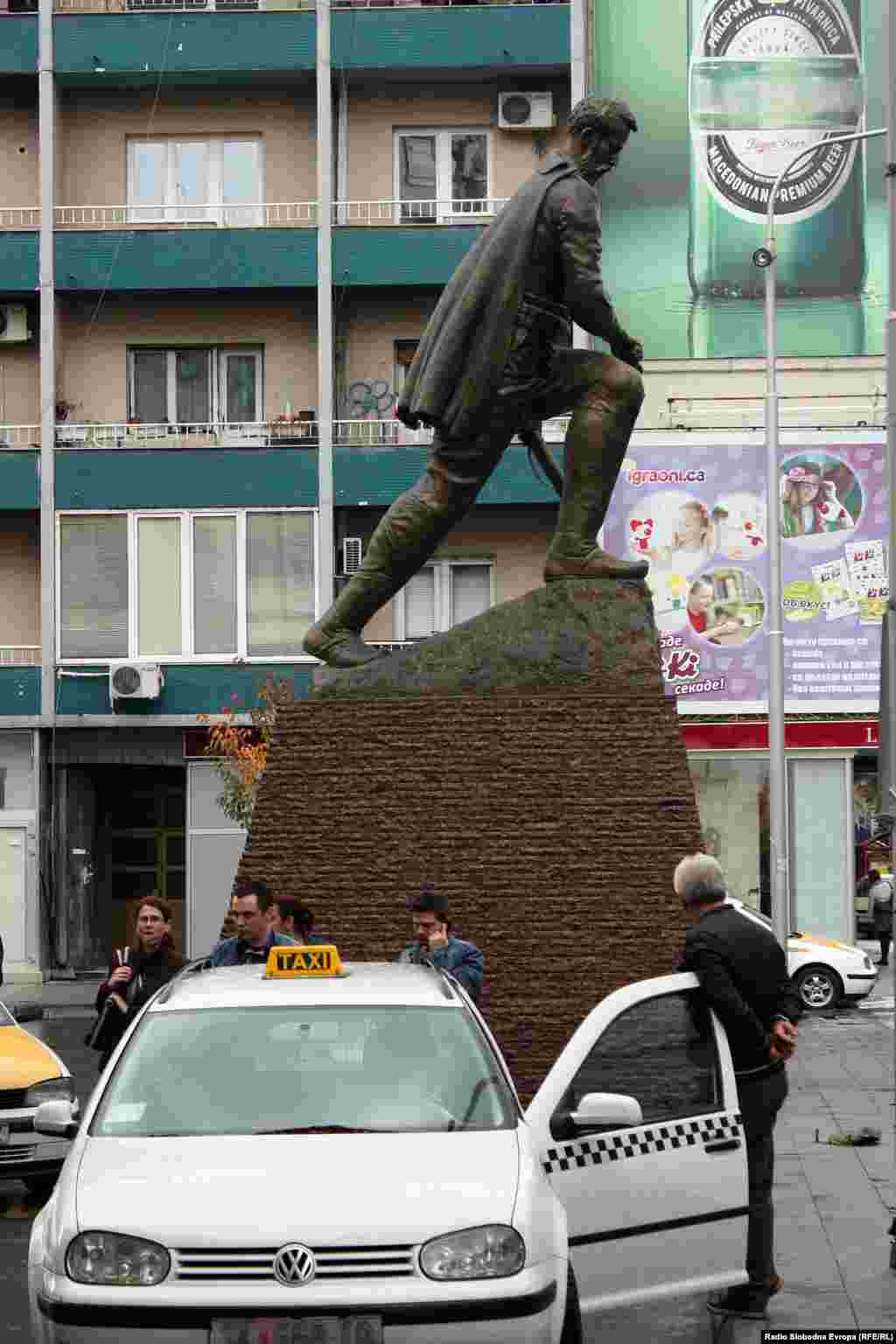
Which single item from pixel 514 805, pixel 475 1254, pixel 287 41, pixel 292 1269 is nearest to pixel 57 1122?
pixel 292 1269

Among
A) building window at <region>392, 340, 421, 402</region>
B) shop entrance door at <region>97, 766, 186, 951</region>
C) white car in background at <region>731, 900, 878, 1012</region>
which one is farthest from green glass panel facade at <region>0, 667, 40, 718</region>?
white car in background at <region>731, 900, 878, 1012</region>

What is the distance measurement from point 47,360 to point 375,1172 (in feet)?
99.9

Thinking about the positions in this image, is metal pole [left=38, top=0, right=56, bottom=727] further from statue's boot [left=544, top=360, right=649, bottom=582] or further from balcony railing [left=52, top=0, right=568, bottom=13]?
statue's boot [left=544, top=360, right=649, bottom=582]

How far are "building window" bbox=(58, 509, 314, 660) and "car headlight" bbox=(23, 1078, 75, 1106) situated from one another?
72.4 ft

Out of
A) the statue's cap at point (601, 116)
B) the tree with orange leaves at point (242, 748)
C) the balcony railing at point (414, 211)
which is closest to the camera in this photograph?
the statue's cap at point (601, 116)

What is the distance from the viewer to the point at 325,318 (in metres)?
35.8

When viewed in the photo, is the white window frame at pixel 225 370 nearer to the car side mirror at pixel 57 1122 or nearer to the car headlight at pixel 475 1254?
the car side mirror at pixel 57 1122

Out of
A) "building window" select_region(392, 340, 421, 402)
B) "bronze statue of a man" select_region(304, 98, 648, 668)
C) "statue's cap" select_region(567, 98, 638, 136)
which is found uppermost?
"building window" select_region(392, 340, 421, 402)

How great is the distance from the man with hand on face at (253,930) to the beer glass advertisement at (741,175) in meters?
26.8

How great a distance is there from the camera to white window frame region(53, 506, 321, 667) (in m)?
35.7

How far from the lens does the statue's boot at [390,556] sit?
13.1 metres

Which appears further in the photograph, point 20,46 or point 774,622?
point 20,46

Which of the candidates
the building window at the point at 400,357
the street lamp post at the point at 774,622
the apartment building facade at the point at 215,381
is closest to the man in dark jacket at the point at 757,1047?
the street lamp post at the point at 774,622

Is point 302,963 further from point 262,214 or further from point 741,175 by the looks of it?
point 741,175
